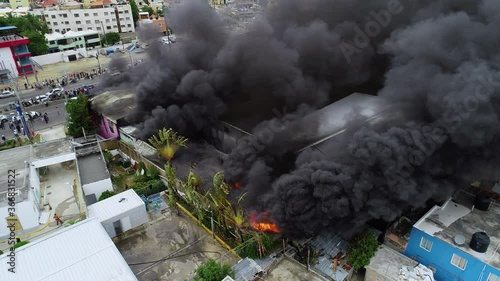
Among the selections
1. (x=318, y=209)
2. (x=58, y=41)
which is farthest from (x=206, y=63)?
(x=58, y=41)

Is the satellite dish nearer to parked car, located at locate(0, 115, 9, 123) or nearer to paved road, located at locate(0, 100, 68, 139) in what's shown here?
paved road, located at locate(0, 100, 68, 139)

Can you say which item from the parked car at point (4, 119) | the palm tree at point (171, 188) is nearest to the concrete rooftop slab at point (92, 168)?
the palm tree at point (171, 188)

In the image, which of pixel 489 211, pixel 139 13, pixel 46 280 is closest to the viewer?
pixel 46 280

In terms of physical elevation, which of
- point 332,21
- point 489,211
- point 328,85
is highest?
point 332,21

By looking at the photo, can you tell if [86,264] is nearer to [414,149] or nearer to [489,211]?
[414,149]

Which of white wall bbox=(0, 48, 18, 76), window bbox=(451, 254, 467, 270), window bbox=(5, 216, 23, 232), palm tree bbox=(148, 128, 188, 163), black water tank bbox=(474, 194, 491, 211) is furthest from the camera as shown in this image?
white wall bbox=(0, 48, 18, 76)

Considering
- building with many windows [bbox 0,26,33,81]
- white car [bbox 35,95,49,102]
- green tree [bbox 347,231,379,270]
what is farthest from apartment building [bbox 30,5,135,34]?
green tree [bbox 347,231,379,270]
